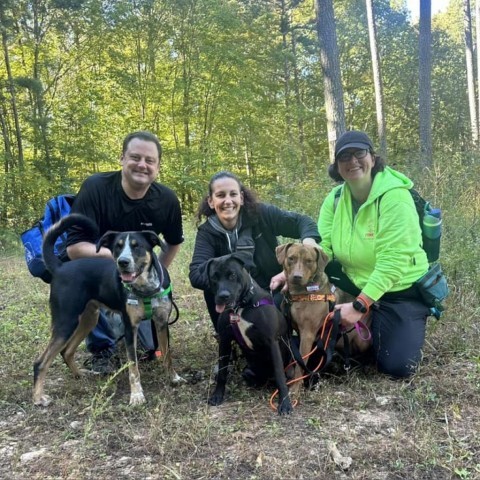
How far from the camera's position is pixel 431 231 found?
13.4 feet

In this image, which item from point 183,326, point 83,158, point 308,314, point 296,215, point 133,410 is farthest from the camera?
point 83,158

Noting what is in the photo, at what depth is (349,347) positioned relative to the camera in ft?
13.1

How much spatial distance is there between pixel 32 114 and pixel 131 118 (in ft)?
12.9

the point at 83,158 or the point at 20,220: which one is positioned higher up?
the point at 83,158

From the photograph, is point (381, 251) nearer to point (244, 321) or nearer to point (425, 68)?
point (244, 321)

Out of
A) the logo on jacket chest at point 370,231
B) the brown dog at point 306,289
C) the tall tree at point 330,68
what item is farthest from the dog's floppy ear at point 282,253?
the tall tree at point 330,68

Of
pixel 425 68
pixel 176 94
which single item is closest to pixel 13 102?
pixel 176 94

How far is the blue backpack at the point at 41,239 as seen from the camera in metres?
4.36

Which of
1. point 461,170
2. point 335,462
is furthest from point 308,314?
point 461,170

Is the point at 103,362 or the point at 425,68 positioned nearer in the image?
the point at 103,362

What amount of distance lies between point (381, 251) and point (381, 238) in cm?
11

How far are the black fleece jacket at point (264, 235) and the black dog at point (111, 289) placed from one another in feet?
1.63

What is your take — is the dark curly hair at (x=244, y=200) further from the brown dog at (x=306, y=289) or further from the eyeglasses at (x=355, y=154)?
the eyeglasses at (x=355, y=154)

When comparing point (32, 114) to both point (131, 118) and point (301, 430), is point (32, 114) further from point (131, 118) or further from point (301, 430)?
point (301, 430)
